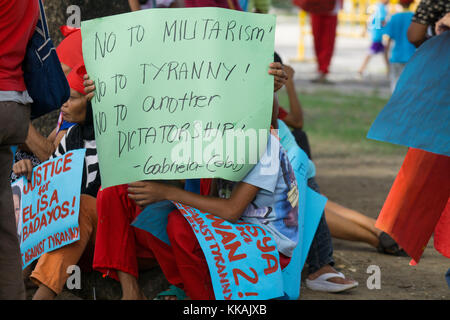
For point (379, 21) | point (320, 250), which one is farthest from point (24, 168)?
point (379, 21)

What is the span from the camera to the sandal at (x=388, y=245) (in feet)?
15.7

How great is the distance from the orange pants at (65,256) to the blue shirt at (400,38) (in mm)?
5948

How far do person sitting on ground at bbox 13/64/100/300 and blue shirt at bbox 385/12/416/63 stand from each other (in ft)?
18.9

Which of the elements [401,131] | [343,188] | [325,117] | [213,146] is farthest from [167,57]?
[325,117]

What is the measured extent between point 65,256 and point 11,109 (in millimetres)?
1017

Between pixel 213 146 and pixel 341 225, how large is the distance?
176cm

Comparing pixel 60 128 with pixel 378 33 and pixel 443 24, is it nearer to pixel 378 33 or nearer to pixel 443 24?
pixel 443 24

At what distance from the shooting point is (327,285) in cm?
412

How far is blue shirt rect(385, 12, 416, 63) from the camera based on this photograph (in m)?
9.11

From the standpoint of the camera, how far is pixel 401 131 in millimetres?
3535

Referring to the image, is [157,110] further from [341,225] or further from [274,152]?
[341,225]

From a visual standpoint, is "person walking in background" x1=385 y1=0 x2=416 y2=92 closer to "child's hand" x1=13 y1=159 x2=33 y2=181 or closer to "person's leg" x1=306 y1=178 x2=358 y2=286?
"person's leg" x1=306 y1=178 x2=358 y2=286

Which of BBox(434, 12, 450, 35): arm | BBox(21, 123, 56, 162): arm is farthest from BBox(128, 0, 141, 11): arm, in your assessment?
BBox(434, 12, 450, 35): arm

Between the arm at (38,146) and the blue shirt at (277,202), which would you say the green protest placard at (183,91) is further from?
the arm at (38,146)
